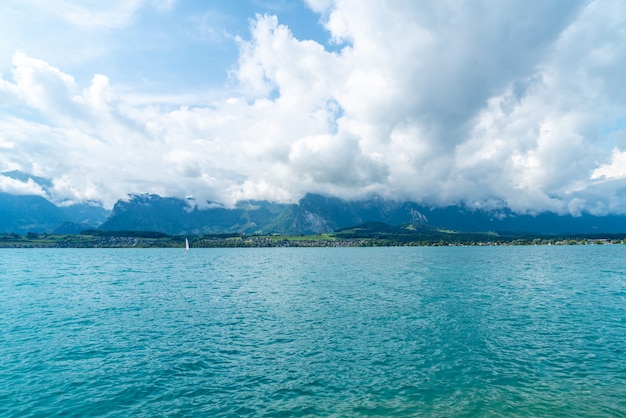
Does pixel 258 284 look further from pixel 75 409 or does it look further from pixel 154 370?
pixel 75 409

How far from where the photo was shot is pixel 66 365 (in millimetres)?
32594

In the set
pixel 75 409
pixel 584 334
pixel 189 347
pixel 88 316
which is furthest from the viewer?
pixel 88 316

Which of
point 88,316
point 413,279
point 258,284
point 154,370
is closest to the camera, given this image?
point 154,370

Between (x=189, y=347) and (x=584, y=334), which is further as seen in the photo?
(x=584, y=334)

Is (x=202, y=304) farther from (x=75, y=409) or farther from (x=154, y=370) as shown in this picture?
(x=75, y=409)

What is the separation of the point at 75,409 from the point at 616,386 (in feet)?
132

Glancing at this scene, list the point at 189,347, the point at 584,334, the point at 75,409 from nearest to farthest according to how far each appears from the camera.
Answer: the point at 75,409, the point at 189,347, the point at 584,334

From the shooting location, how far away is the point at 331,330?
142 feet

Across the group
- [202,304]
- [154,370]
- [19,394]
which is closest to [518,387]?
[154,370]

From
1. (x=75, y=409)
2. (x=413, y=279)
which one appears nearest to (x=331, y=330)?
(x=75, y=409)

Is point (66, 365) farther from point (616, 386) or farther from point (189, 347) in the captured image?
point (616, 386)

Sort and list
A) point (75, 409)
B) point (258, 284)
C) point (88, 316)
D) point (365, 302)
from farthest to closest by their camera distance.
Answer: point (258, 284) < point (365, 302) < point (88, 316) < point (75, 409)

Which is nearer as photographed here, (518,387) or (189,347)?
(518,387)

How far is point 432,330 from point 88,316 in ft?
→ 164
